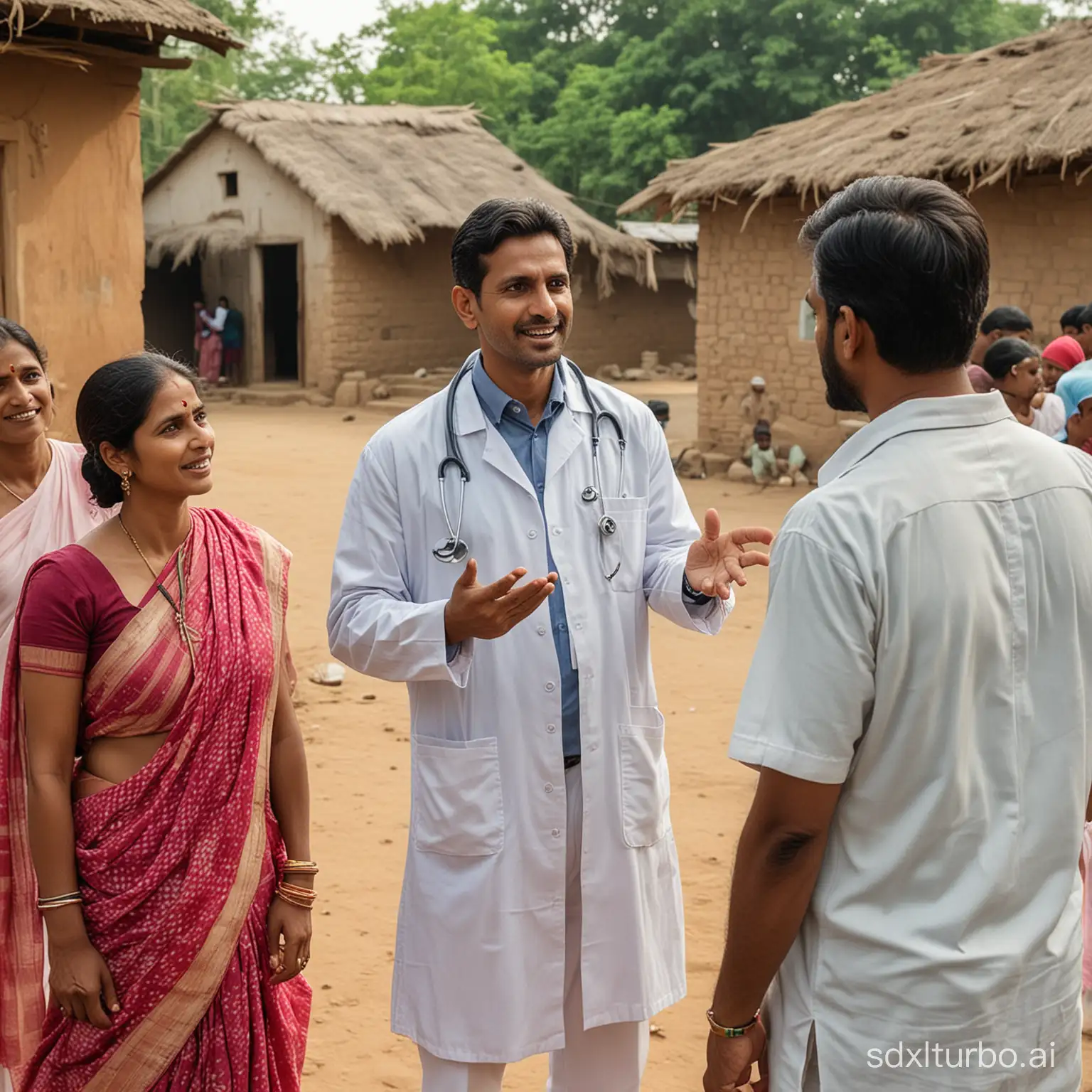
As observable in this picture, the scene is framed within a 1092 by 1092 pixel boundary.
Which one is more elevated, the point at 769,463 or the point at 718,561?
the point at 718,561

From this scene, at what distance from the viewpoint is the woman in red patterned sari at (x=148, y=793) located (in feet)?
8.47

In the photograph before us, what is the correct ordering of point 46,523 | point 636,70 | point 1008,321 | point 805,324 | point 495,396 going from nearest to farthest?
1. point 495,396
2. point 46,523
3. point 1008,321
4. point 805,324
5. point 636,70

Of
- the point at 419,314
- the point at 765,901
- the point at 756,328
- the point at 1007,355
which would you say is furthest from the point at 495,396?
the point at 419,314

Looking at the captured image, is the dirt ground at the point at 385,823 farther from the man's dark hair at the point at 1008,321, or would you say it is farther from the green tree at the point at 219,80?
the green tree at the point at 219,80

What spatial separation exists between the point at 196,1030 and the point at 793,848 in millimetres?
1430

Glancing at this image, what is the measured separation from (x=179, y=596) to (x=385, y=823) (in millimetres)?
3016

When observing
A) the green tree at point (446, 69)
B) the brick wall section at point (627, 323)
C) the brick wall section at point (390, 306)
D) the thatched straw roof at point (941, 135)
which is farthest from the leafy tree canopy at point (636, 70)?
the thatched straw roof at point (941, 135)

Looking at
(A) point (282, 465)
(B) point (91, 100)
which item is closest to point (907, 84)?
(A) point (282, 465)

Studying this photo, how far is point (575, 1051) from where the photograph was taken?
300 centimetres

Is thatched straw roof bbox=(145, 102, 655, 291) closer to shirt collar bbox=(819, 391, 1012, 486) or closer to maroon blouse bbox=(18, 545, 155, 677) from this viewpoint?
maroon blouse bbox=(18, 545, 155, 677)

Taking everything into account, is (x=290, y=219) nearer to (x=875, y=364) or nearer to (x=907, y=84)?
(x=907, y=84)

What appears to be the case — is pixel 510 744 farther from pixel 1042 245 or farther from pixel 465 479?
pixel 1042 245

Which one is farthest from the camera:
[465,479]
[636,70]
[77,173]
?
[636,70]

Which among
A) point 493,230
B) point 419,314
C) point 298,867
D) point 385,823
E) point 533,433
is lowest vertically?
point 385,823
